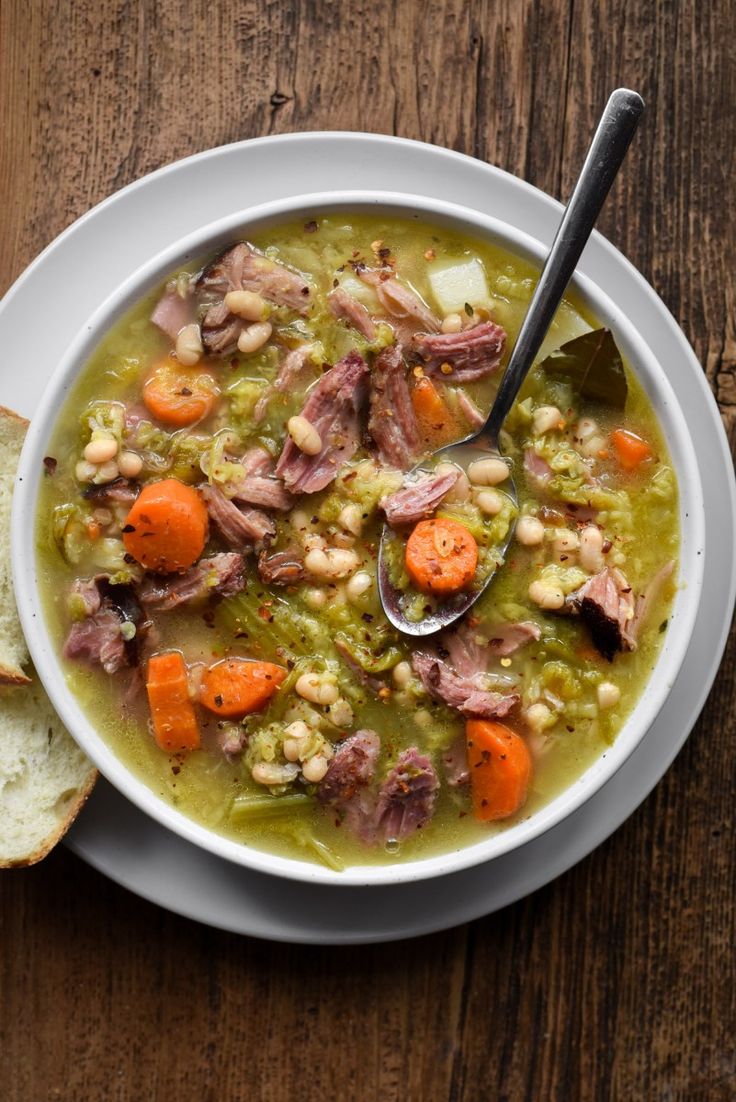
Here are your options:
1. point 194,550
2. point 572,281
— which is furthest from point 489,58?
point 194,550

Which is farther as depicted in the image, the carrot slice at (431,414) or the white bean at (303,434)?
the carrot slice at (431,414)

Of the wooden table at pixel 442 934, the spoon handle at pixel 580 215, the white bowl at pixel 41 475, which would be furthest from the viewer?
the wooden table at pixel 442 934

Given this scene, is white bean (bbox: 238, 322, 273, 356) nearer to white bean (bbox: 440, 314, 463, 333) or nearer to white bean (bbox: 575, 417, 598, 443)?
white bean (bbox: 440, 314, 463, 333)

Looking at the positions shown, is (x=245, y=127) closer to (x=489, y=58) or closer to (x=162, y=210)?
(x=162, y=210)

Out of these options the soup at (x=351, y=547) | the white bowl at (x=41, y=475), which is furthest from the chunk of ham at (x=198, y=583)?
the white bowl at (x=41, y=475)

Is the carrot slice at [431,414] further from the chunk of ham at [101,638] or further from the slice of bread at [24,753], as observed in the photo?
the slice of bread at [24,753]

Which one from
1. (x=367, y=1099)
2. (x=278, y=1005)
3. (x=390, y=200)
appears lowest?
(x=367, y=1099)
